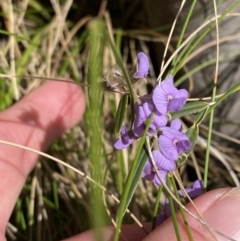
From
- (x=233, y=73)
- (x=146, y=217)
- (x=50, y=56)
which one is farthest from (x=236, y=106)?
(x=50, y=56)

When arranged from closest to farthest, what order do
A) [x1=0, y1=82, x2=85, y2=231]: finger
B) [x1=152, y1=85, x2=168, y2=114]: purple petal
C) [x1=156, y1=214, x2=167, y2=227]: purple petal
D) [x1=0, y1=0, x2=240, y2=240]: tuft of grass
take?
1. [x1=152, y1=85, x2=168, y2=114]: purple petal
2. [x1=156, y1=214, x2=167, y2=227]: purple petal
3. [x1=0, y1=82, x2=85, y2=231]: finger
4. [x1=0, y1=0, x2=240, y2=240]: tuft of grass

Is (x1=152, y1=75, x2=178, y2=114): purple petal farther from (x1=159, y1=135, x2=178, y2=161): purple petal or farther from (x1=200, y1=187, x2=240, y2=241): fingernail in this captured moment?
(x1=200, y1=187, x2=240, y2=241): fingernail

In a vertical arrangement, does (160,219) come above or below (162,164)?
below

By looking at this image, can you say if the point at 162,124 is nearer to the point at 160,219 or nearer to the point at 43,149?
the point at 160,219

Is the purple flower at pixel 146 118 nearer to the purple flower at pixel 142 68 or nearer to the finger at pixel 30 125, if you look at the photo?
the purple flower at pixel 142 68

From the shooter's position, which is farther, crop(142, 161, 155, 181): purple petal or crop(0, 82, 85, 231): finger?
crop(0, 82, 85, 231): finger

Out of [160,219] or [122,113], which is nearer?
[122,113]

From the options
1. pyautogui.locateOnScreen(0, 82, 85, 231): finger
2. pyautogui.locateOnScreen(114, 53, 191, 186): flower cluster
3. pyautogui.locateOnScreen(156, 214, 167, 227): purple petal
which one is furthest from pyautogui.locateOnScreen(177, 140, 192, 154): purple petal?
pyautogui.locateOnScreen(0, 82, 85, 231): finger

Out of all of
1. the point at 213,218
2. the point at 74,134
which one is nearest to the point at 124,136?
the point at 213,218
